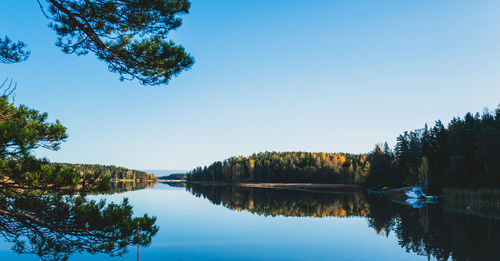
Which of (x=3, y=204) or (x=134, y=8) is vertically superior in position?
(x=134, y=8)

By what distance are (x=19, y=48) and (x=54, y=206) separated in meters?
4.14

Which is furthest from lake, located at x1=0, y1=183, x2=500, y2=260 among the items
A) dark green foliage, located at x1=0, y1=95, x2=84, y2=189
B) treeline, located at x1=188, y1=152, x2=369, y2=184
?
treeline, located at x1=188, y1=152, x2=369, y2=184

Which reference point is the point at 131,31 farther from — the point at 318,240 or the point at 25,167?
the point at 318,240

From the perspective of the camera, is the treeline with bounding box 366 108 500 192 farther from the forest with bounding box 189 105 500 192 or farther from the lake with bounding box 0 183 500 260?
the lake with bounding box 0 183 500 260

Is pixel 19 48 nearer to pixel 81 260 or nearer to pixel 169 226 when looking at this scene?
pixel 81 260

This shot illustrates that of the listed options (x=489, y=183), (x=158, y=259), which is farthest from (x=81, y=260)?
(x=489, y=183)

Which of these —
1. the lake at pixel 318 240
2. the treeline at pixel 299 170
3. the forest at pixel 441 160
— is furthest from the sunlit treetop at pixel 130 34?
the treeline at pixel 299 170

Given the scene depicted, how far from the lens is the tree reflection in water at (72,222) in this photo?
6.25 meters

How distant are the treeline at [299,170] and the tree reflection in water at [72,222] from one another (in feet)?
309

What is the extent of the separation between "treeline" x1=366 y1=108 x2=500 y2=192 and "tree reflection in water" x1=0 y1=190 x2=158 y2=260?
50790 mm

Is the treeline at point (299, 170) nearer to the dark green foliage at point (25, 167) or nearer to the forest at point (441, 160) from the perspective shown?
the forest at point (441, 160)

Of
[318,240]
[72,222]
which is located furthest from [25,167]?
[318,240]

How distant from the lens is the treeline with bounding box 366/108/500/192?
145ft

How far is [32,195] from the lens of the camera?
22.4 ft
